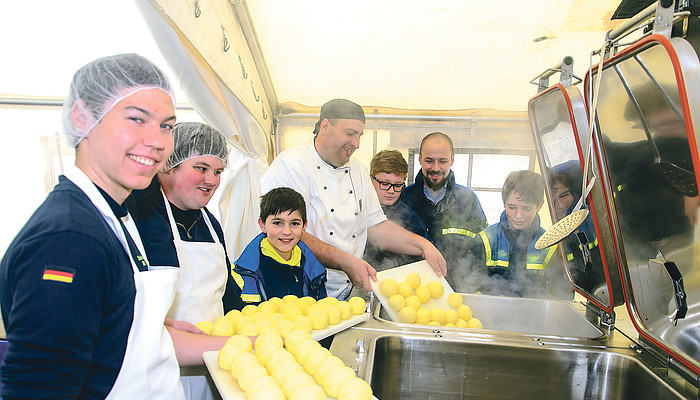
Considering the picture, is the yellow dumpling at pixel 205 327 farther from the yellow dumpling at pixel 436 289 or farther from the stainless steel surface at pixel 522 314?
the yellow dumpling at pixel 436 289

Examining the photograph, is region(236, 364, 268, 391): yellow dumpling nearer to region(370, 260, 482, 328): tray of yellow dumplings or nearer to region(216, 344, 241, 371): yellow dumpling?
region(216, 344, 241, 371): yellow dumpling

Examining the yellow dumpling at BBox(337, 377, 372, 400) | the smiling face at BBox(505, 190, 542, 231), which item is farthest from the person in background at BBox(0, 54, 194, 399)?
the smiling face at BBox(505, 190, 542, 231)

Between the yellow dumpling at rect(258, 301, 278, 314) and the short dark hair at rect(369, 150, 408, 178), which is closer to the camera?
the yellow dumpling at rect(258, 301, 278, 314)

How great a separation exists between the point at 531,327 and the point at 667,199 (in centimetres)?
105

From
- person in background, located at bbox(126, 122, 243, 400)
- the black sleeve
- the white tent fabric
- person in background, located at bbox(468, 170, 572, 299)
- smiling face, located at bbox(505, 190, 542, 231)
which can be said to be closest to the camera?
the black sleeve

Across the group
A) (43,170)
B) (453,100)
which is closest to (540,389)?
(453,100)

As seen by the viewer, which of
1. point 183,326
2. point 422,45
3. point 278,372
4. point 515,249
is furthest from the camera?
point 422,45

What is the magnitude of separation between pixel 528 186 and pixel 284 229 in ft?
4.96

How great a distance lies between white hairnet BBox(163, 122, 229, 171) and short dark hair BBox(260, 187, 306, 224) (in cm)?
51

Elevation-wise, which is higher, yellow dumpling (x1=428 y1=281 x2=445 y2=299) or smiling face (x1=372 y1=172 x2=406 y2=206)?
smiling face (x1=372 y1=172 x2=406 y2=206)

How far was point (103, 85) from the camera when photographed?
2.84 ft

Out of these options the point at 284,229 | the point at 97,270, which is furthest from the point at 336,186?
the point at 97,270

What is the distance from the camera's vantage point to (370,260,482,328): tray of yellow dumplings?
1.70 m

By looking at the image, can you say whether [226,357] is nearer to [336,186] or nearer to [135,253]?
[135,253]
